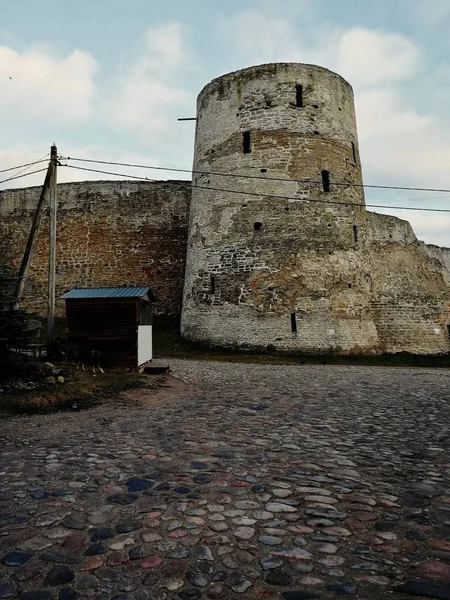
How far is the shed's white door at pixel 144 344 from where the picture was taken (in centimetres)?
1239

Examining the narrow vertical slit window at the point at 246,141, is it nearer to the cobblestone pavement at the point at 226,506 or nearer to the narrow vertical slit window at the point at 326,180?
the narrow vertical slit window at the point at 326,180

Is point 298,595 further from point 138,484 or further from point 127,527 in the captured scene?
point 138,484

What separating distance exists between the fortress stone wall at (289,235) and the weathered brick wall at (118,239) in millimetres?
3477

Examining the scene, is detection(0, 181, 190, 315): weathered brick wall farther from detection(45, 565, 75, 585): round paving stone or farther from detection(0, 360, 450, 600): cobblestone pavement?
detection(45, 565, 75, 585): round paving stone

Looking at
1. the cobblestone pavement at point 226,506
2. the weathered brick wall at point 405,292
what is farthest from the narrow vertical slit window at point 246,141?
the cobblestone pavement at point 226,506

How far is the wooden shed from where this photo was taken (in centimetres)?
1203

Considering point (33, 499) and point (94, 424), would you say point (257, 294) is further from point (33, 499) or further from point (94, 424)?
point (33, 499)

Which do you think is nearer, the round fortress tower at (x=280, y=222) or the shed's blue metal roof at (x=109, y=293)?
the shed's blue metal roof at (x=109, y=293)

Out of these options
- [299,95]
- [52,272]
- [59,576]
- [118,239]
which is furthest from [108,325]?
[299,95]

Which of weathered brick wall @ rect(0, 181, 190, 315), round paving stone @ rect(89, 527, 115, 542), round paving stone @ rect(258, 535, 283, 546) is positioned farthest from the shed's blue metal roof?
round paving stone @ rect(258, 535, 283, 546)

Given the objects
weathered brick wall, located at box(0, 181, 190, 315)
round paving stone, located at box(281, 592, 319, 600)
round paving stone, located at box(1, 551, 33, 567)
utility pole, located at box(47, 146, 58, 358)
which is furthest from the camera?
weathered brick wall, located at box(0, 181, 190, 315)

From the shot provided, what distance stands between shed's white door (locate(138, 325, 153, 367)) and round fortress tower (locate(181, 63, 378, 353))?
420 cm

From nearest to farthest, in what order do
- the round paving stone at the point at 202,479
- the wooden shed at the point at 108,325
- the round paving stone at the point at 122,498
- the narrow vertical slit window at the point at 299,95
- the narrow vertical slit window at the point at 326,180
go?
the round paving stone at the point at 122,498 → the round paving stone at the point at 202,479 → the wooden shed at the point at 108,325 → the narrow vertical slit window at the point at 326,180 → the narrow vertical slit window at the point at 299,95

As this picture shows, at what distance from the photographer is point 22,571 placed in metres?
2.44
